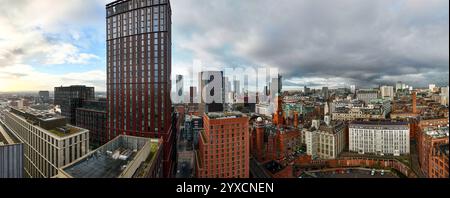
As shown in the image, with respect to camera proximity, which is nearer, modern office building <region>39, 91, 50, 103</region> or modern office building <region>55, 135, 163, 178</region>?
modern office building <region>55, 135, 163, 178</region>

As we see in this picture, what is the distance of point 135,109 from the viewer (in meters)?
5.06

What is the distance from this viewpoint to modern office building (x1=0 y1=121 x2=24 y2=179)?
2023mm

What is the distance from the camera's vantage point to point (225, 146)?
134 inches

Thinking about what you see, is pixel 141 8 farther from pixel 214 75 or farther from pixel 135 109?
pixel 214 75

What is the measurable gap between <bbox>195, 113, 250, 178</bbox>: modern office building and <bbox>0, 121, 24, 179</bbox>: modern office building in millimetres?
2081

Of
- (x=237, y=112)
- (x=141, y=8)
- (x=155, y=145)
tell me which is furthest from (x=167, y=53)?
(x=237, y=112)

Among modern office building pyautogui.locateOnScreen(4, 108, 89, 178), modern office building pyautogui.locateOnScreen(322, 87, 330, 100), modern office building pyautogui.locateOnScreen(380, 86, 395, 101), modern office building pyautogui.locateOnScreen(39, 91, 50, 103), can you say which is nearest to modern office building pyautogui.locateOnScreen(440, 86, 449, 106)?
modern office building pyautogui.locateOnScreen(380, 86, 395, 101)

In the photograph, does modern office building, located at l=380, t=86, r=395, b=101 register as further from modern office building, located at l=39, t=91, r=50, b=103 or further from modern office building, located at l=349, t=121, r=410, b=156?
modern office building, located at l=39, t=91, r=50, b=103

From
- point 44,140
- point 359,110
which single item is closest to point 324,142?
point 359,110

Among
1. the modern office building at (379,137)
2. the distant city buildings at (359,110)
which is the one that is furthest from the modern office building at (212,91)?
the modern office building at (379,137)

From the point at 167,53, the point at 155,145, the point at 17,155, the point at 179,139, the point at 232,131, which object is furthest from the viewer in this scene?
the point at 179,139
